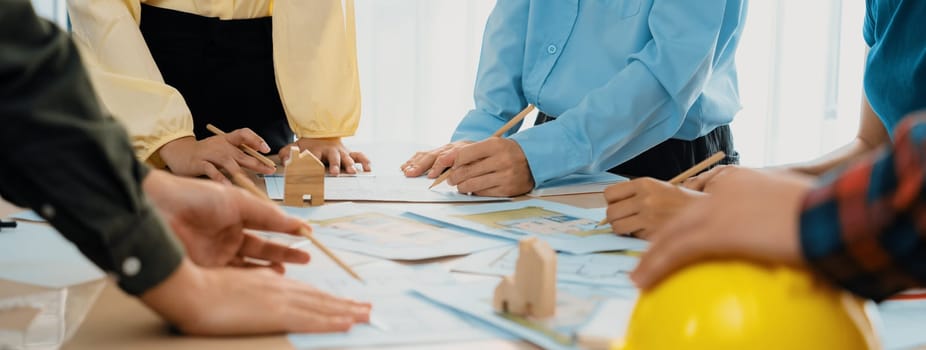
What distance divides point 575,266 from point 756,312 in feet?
1.34

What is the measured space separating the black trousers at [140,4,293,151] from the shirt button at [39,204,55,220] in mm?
1083

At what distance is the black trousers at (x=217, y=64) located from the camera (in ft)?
5.42

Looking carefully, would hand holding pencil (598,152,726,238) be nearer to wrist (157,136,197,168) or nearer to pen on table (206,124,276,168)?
pen on table (206,124,276,168)

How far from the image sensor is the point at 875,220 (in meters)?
0.49

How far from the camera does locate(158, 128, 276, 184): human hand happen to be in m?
1.44

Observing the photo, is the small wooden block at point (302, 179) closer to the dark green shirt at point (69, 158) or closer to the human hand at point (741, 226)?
the dark green shirt at point (69, 158)

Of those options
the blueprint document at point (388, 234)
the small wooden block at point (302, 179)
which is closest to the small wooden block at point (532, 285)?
the blueprint document at point (388, 234)

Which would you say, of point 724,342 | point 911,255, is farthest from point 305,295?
point 911,255

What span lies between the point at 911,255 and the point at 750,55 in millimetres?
3354

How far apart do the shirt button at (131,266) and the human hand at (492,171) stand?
2.68ft

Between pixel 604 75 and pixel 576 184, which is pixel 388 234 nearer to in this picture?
pixel 576 184

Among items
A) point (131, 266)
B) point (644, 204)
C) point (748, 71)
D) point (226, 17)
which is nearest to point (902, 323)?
point (644, 204)

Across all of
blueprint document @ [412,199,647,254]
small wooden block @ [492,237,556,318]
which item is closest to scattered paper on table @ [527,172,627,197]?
blueprint document @ [412,199,647,254]

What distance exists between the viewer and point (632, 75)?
1548mm
